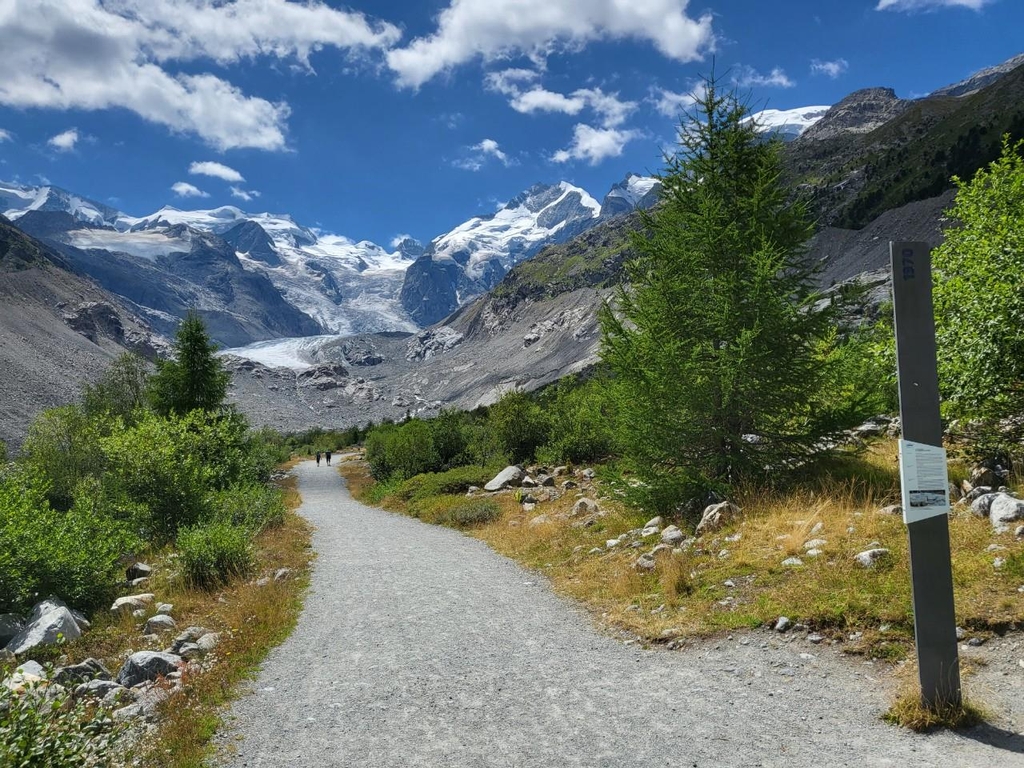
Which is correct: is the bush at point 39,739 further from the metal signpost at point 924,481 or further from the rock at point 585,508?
the rock at point 585,508

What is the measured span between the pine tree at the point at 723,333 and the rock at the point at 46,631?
11160 millimetres

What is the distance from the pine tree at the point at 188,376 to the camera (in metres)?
33.7

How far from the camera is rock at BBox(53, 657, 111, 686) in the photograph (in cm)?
759

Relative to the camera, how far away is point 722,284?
12.5 m

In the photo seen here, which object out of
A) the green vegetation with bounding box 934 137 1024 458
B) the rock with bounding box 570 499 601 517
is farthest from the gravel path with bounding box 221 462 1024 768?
the rock with bounding box 570 499 601 517

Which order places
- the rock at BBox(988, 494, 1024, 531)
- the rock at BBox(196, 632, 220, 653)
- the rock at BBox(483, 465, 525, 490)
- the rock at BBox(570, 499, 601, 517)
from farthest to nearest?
the rock at BBox(483, 465, 525, 490)
the rock at BBox(570, 499, 601, 517)
the rock at BBox(196, 632, 220, 653)
the rock at BBox(988, 494, 1024, 531)

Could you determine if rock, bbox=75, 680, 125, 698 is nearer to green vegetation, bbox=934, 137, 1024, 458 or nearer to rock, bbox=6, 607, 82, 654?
rock, bbox=6, 607, 82, 654

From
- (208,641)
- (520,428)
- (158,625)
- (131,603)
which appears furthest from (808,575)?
(520,428)

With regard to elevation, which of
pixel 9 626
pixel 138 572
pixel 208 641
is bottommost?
pixel 138 572

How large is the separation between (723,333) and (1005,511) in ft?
18.7

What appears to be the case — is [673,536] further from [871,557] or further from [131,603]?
[131,603]

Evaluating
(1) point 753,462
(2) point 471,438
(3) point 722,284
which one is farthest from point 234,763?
(2) point 471,438

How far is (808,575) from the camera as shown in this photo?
8.27 meters

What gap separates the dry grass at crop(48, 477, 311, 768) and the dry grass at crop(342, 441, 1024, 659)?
5457 mm
